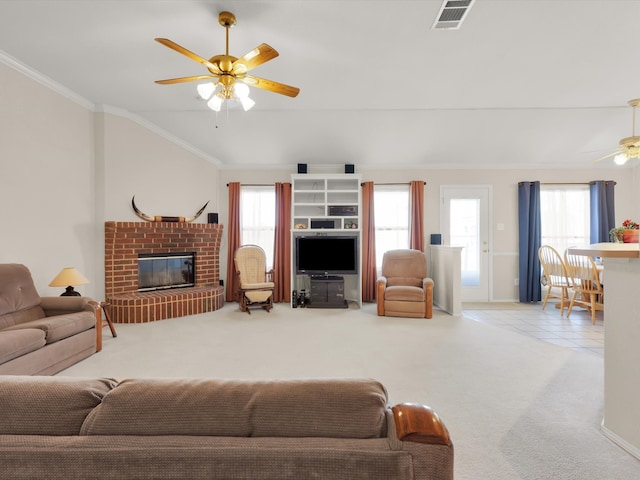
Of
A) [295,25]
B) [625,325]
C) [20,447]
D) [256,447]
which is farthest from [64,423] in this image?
[295,25]

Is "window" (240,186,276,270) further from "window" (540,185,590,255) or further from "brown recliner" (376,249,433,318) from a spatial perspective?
"window" (540,185,590,255)

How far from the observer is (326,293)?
18.1 ft

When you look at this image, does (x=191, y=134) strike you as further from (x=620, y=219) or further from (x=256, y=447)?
(x=620, y=219)

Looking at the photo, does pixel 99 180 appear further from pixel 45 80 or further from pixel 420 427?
pixel 420 427

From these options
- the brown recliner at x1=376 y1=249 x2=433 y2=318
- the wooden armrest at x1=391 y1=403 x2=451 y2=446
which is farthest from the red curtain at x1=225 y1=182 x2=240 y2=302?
the wooden armrest at x1=391 y1=403 x2=451 y2=446

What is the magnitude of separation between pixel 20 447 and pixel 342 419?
0.71m

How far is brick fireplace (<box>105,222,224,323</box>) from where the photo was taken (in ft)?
14.1

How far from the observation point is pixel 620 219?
5.84 m

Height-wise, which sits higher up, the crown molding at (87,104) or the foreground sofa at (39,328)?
the crown molding at (87,104)

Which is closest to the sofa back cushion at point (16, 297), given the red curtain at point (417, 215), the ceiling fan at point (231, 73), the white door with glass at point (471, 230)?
the ceiling fan at point (231, 73)

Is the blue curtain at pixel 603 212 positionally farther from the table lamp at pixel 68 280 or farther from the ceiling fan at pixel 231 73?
the table lamp at pixel 68 280

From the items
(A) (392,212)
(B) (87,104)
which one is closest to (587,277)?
(A) (392,212)

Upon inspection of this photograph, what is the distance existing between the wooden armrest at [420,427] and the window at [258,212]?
5.46m

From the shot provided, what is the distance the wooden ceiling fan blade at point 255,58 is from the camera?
228 cm
